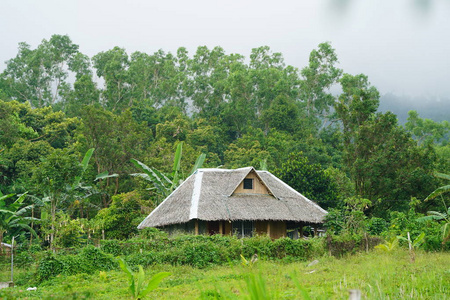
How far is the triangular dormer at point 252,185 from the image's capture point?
2056 centimetres

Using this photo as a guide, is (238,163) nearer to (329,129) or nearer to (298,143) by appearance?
(298,143)

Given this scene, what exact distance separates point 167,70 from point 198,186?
31733mm

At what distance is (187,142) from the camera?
3662 cm

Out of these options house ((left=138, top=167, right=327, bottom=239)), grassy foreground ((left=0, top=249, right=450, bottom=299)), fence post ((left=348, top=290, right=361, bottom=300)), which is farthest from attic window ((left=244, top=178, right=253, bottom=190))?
fence post ((left=348, top=290, right=361, bottom=300))

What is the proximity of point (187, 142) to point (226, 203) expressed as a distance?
697 inches

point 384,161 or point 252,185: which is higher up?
point 384,161

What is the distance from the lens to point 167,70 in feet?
165

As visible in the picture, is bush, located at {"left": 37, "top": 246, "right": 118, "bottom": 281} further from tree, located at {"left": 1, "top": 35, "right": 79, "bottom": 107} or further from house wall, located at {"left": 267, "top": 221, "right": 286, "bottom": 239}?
tree, located at {"left": 1, "top": 35, "right": 79, "bottom": 107}

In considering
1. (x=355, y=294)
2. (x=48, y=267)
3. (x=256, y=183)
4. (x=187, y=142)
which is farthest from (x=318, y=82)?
(x=355, y=294)

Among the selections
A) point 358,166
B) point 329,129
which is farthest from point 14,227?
point 329,129

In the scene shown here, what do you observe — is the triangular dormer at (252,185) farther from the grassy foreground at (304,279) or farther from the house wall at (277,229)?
the grassy foreground at (304,279)

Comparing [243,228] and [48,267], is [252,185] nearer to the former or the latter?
[243,228]

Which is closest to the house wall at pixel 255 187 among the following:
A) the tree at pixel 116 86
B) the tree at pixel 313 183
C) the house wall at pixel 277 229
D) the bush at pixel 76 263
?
the house wall at pixel 277 229

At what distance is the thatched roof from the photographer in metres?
18.7
